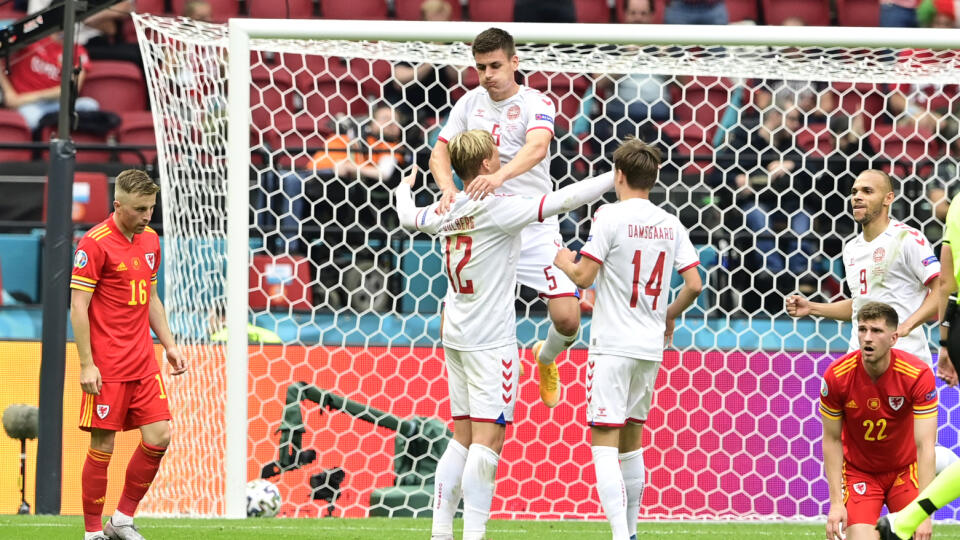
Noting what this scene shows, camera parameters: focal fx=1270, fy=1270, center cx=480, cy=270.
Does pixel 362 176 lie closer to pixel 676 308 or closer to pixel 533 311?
pixel 533 311

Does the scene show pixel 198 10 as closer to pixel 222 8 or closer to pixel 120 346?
pixel 222 8

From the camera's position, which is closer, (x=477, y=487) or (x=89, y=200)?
(x=477, y=487)

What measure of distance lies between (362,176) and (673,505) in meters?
2.74

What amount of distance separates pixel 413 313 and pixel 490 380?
2804 mm

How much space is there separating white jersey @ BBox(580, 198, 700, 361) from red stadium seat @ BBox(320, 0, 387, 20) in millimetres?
→ 7028

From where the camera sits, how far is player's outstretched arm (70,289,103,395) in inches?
195

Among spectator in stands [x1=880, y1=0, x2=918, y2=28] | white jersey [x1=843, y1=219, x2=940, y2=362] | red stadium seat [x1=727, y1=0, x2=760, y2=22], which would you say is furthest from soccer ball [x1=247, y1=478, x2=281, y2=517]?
spectator in stands [x1=880, y1=0, x2=918, y2=28]

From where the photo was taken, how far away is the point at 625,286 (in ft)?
15.8

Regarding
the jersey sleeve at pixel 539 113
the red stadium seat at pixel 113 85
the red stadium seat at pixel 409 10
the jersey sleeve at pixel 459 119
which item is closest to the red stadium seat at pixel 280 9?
the red stadium seat at pixel 409 10

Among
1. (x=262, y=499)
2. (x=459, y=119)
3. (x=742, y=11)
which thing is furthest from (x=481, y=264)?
(x=742, y=11)

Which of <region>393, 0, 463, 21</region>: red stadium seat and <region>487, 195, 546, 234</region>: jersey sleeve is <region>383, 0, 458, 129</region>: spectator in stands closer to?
<region>393, 0, 463, 21</region>: red stadium seat

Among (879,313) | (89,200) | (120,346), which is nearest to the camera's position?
(879,313)

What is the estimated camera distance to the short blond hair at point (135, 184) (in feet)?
16.3

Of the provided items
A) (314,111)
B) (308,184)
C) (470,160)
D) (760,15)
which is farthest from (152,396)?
(760,15)
